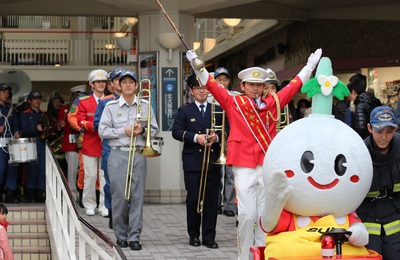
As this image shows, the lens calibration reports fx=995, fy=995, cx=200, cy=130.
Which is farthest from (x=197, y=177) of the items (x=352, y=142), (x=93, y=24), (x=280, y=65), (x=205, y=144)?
(x=93, y=24)

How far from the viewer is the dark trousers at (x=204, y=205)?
11.5 meters

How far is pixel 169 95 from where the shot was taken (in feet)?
53.0

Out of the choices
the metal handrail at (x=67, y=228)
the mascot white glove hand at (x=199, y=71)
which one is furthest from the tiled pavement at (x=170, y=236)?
the mascot white glove hand at (x=199, y=71)

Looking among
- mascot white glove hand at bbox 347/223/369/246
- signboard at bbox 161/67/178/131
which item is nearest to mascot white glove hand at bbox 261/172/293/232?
mascot white glove hand at bbox 347/223/369/246

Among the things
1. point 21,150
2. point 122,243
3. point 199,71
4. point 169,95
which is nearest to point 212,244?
point 122,243

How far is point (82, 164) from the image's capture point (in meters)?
14.6

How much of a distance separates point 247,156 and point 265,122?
1.60 feet

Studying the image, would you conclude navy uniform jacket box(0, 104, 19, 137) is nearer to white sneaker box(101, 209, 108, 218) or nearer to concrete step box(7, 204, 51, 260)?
concrete step box(7, 204, 51, 260)

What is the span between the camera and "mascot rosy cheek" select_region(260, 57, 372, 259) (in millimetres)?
7215

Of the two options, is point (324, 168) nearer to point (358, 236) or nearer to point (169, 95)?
point (358, 236)

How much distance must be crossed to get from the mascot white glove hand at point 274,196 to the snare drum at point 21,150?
24.0 feet

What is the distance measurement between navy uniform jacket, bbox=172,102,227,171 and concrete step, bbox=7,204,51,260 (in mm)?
2914

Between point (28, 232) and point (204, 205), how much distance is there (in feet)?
11.2

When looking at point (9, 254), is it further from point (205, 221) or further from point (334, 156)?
point (334, 156)
